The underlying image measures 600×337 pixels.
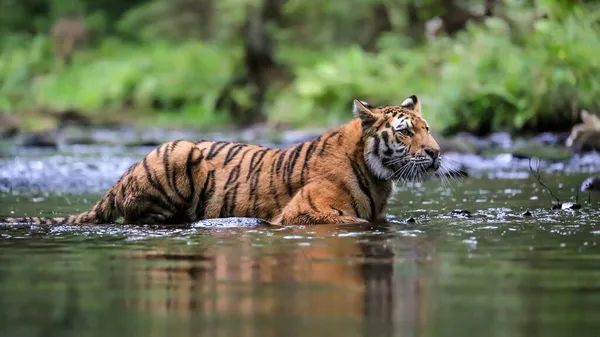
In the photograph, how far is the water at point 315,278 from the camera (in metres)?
3.88

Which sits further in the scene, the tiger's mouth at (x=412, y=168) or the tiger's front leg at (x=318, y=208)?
the tiger's mouth at (x=412, y=168)

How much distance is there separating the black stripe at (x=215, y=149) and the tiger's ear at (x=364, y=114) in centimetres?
130

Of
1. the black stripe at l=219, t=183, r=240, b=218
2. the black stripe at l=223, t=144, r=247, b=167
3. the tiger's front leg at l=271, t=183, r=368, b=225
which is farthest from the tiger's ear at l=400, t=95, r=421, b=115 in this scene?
the black stripe at l=219, t=183, r=240, b=218

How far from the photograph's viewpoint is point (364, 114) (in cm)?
783

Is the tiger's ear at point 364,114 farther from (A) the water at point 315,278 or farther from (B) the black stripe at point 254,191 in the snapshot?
(B) the black stripe at point 254,191

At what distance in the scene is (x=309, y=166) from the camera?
7.87 m

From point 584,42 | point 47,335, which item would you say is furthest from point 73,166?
point 47,335

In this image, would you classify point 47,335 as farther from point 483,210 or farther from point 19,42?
point 19,42

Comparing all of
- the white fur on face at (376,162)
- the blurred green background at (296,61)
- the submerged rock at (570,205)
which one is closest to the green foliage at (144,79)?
the blurred green background at (296,61)

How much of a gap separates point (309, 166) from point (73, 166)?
683cm

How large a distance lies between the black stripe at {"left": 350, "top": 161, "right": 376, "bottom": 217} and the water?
10.1 inches

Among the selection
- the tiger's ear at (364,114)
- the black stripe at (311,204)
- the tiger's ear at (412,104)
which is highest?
the tiger's ear at (412,104)

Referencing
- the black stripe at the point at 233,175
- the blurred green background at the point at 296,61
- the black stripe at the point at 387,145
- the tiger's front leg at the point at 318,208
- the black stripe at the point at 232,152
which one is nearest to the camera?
the tiger's front leg at the point at 318,208

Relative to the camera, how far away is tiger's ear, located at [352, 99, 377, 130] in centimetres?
780
